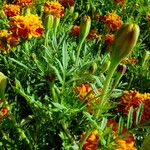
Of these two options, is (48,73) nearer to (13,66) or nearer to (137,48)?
(13,66)

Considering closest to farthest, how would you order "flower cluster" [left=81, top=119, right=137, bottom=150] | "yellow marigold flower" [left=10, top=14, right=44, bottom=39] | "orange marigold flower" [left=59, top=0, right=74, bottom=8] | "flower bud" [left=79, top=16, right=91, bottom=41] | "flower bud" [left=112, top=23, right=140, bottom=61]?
"flower bud" [left=112, top=23, right=140, bottom=61] < "flower cluster" [left=81, top=119, right=137, bottom=150] < "flower bud" [left=79, top=16, right=91, bottom=41] < "yellow marigold flower" [left=10, top=14, right=44, bottom=39] < "orange marigold flower" [left=59, top=0, right=74, bottom=8]

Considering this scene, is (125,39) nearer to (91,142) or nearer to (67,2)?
(91,142)

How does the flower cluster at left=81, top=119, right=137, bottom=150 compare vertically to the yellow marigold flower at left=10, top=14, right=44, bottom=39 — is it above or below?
below

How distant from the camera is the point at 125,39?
25.3 inches

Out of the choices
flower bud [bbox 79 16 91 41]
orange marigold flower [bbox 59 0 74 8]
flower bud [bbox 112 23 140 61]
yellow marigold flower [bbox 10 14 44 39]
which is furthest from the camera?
orange marigold flower [bbox 59 0 74 8]

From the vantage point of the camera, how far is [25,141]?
914 mm

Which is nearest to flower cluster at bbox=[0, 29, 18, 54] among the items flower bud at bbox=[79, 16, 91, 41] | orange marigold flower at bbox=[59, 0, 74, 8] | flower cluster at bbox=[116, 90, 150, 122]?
flower bud at bbox=[79, 16, 91, 41]

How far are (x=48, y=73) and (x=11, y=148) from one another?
20 centimetres

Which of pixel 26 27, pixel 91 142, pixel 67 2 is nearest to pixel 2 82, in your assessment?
pixel 91 142

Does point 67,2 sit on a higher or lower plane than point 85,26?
lower

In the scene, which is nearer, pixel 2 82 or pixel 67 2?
pixel 2 82

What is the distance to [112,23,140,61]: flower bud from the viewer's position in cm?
63

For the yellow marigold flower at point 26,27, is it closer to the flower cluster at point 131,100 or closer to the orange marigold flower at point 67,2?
the flower cluster at point 131,100

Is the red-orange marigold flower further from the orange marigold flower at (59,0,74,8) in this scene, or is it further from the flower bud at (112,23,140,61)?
the flower bud at (112,23,140,61)
